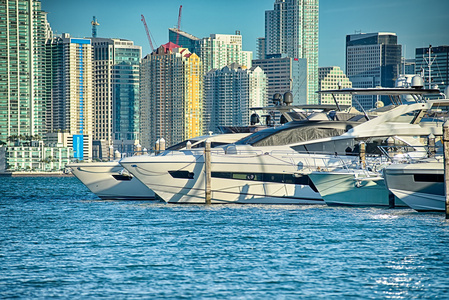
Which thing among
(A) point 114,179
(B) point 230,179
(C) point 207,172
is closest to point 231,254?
(C) point 207,172

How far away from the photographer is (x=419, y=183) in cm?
3109

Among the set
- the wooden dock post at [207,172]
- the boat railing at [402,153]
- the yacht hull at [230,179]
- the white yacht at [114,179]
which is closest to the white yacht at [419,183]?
the boat railing at [402,153]

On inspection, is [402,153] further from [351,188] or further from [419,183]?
[419,183]

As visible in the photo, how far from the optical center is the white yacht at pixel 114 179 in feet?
148

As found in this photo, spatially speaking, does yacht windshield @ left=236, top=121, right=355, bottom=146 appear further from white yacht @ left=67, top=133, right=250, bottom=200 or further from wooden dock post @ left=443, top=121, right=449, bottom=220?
wooden dock post @ left=443, top=121, right=449, bottom=220

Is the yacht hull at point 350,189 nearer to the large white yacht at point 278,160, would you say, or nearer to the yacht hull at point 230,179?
the large white yacht at point 278,160

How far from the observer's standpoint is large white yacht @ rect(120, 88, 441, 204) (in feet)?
123

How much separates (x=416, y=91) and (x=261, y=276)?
19.7 metres

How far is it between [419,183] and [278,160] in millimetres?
8128

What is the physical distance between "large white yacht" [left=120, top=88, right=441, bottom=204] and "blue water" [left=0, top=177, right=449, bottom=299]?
106 centimetres

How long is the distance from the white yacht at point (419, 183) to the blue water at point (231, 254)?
28.6 inches

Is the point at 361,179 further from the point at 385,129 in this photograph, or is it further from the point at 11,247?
the point at 11,247

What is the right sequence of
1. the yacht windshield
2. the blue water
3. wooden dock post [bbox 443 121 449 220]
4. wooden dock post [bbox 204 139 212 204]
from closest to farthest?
the blue water → wooden dock post [bbox 443 121 449 220] → wooden dock post [bbox 204 139 212 204] → the yacht windshield

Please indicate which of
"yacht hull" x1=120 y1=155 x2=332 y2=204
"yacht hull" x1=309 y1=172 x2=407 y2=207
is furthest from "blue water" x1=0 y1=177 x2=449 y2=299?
"yacht hull" x1=120 y1=155 x2=332 y2=204
